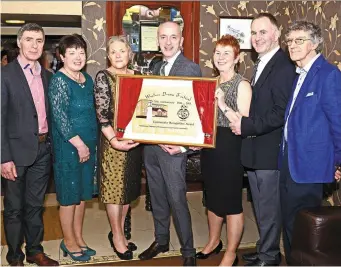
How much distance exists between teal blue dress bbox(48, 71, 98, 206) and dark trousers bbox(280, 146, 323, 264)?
51.8 inches

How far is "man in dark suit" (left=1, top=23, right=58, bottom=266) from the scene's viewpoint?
275cm

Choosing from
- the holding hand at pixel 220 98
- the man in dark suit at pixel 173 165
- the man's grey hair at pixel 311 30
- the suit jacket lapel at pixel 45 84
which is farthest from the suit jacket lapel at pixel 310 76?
the suit jacket lapel at pixel 45 84

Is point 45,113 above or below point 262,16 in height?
below

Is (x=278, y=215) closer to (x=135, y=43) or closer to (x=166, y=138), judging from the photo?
(x=166, y=138)

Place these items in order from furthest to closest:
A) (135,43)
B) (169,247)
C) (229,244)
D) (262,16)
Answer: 1. (135,43)
2. (169,247)
3. (229,244)
4. (262,16)

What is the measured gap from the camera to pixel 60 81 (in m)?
2.84

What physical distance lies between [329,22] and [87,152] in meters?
2.46

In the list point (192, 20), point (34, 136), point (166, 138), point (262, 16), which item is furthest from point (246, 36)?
point (34, 136)

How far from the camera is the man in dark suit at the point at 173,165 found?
9.21 feet

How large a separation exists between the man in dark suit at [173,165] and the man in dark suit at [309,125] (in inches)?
26.0

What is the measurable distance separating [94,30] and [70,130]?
2.30 m

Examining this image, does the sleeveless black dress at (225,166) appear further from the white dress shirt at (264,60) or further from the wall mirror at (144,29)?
the wall mirror at (144,29)

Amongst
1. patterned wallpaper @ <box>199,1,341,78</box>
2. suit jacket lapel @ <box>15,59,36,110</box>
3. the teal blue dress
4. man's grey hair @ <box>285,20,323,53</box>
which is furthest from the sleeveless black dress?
patterned wallpaper @ <box>199,1,341,78</box>

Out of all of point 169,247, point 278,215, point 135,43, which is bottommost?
point 169,247
